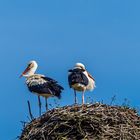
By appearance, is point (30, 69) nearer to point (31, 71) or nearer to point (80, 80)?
point (31, 71)

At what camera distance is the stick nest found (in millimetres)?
13398

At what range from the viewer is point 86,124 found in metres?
13.6

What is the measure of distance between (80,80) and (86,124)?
16.9ft

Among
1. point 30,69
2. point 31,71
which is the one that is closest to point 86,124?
point 31,71

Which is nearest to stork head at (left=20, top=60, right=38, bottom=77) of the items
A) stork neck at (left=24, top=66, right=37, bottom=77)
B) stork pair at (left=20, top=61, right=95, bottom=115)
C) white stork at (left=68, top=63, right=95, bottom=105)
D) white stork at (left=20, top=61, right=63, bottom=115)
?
stork neck at (left=24, top=66, right=37, bottom=77)

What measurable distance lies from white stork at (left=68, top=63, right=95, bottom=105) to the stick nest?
436 cm

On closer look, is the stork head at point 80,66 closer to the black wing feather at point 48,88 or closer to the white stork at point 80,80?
the white stork at point 80,80

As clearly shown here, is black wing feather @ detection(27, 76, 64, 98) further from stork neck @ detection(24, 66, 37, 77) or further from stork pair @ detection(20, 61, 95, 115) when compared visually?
stork neck @ detection(24, 66, 37, 77)

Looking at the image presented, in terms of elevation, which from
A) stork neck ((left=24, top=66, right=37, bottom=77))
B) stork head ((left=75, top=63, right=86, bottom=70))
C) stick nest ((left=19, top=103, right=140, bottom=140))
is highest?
stork neck ((left=24, top=66, right=37, bottom=77))

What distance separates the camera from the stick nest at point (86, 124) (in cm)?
1340

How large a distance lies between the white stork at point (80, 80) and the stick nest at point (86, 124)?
436 cm

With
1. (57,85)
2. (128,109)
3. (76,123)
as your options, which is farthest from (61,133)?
(57,85)

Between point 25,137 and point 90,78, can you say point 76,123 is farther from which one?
point 90,78

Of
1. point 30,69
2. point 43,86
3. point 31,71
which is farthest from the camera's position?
point 30,69
